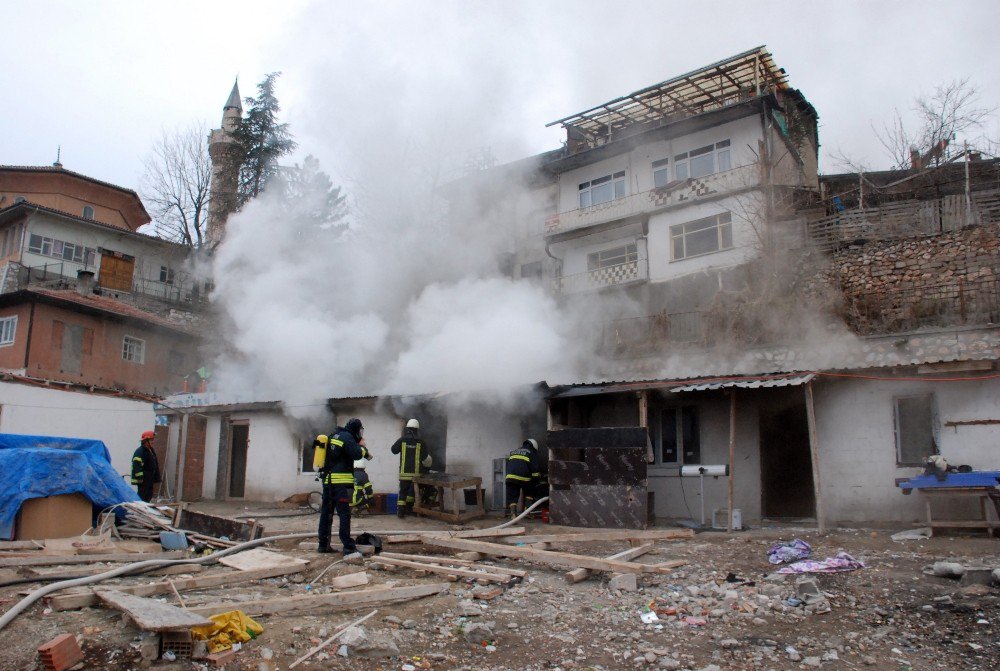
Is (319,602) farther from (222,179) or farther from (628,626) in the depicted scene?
(222,179)

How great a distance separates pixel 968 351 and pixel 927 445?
564 cm

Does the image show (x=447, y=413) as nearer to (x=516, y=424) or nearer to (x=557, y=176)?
(x=516, y=424)

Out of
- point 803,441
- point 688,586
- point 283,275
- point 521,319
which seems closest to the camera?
point 688,586

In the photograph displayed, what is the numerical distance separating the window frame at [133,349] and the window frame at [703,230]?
21121 mm

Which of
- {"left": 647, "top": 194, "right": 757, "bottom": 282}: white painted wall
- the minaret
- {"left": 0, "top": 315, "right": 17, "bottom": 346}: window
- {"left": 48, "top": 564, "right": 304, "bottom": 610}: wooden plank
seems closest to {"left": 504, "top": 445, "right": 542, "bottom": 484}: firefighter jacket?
{"left": 48, "top": 564, "right": 304, "bottom": 610}: wooden plank

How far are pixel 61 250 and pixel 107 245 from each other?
2.19 metres

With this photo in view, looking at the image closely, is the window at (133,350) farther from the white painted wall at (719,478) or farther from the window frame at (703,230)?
the white painted wall at (719,478)

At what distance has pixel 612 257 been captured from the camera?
85.9 ft

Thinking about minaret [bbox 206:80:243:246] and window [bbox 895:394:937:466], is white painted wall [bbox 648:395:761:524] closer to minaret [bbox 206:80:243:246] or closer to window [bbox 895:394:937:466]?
window [bbox 895:394:937:466]

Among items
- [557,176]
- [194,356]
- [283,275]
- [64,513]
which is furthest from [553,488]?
[194,356]

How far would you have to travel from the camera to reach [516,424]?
1437cm

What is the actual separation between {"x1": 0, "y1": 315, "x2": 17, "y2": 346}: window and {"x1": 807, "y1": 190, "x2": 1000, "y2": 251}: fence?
2701cm

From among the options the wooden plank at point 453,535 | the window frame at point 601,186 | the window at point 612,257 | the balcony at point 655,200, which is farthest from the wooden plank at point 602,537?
the window frame at point 601,186

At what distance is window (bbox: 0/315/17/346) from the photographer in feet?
77.6
